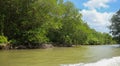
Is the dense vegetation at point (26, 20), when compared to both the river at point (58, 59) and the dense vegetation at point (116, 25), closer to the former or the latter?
the river at point (58, 59)

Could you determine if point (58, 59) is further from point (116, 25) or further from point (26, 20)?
point (116, 25)

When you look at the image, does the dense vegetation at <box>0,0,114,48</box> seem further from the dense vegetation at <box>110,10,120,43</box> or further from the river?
the dense vegetation at <box>110,10,120,43</box>

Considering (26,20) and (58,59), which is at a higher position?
(26,20)

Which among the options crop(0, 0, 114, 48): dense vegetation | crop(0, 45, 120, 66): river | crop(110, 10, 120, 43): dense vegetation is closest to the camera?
crop(0, 45, 120, 66): river

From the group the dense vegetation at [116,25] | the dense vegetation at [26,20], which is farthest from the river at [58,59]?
the dense vegetation at [116,25]

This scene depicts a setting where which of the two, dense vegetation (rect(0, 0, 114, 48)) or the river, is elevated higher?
dense vegetation (rect(0, 0, 114, 48))

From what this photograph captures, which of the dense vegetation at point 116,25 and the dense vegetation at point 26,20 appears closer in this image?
the dense vegetation at point 26,20

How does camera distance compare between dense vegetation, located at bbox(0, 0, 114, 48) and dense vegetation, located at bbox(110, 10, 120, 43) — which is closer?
dense vegetation, located at bbox(0, 0, 114, 48)

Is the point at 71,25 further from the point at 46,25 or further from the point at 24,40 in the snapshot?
the point at 24,40

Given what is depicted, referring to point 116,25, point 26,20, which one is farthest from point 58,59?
point 116,25

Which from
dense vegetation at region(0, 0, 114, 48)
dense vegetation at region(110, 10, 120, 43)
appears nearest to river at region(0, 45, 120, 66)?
dense vegetation at region(0, 0, 114, 48)

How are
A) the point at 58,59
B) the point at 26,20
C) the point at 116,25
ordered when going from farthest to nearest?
the point at 116,25 < the point at 26,20 < the point at 58,59

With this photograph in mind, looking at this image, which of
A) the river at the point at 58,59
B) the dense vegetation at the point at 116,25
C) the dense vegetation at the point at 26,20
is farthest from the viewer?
the dense vegetation at the point at 116,25

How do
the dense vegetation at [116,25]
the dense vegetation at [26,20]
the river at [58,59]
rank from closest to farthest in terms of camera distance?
the river at [58,59] < the dense vegetation at [26,20] < the dense vegetation at [116,25]
